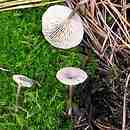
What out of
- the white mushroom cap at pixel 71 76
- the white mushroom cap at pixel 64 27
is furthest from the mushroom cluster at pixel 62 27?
the white mushroom cap at pixel 71 76

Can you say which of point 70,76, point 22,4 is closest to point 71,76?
point 70,76

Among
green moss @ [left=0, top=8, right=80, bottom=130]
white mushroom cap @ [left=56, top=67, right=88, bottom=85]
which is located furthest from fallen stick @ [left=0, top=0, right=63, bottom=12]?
white mushroom cap @ [left=56, top=67, right=88, bottom=85]

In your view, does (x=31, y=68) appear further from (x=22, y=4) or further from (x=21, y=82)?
(x=22, y=4)

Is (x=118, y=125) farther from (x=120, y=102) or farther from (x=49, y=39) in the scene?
(x=49, y=39)

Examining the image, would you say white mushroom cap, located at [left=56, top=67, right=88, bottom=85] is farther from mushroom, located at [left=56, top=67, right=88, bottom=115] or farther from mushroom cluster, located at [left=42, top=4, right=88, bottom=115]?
mushroom cluster, located at [left=42, top=4, right=88, bottom=115]

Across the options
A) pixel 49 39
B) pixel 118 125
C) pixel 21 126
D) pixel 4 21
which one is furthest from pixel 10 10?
pixel 118 125
